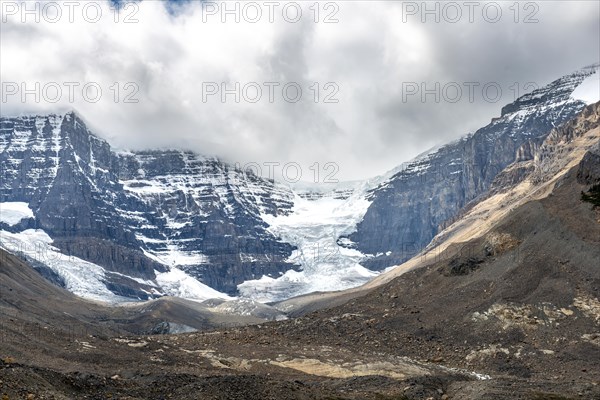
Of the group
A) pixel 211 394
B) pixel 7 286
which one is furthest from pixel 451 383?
pixel 7 286

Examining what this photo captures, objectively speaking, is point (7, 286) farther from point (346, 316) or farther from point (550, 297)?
point (550, 297)

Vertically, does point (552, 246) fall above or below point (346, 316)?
above

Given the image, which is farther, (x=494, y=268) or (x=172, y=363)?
(x=494, y=268)

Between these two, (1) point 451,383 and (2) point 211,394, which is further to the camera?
(1) point 451,383

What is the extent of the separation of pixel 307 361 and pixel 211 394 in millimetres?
35621

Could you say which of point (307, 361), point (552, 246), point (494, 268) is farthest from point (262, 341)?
point (552, 246)

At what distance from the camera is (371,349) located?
91062 mm

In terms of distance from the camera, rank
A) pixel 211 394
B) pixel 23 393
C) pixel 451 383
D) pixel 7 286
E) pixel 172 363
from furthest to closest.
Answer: pixel 7 286 → pixel 172 363 → pixel 451 383 → pixel 211 394 → pixel 23 393

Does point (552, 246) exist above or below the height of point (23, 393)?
above

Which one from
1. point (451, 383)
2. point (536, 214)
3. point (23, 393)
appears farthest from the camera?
point (536, 214)

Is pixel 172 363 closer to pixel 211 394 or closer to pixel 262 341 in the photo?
pixel 262 341

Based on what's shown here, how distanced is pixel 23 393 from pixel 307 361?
159 feet

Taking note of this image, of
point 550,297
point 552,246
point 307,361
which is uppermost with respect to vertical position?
point 552,246

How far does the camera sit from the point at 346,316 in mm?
100625
